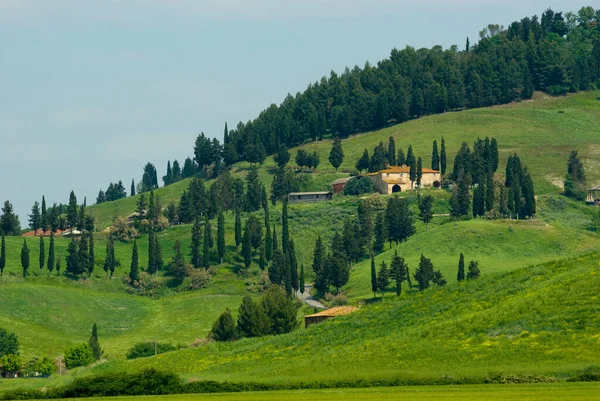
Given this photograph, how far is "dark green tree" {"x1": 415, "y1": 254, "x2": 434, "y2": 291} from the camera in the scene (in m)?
160

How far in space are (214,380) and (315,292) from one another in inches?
3670

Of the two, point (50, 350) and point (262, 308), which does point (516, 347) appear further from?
point (50, 350)

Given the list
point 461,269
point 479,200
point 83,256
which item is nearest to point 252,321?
point 461,269

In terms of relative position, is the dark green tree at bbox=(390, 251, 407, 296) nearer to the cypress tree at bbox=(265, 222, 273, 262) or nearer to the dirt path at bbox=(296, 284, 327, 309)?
the dirt path at bbox=(296, 284, 327, 309)

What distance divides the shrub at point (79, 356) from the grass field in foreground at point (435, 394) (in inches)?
2293

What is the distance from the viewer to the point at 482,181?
7795 inches

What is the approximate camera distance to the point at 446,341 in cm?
8475

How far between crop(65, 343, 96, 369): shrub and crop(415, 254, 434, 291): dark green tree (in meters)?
46.6

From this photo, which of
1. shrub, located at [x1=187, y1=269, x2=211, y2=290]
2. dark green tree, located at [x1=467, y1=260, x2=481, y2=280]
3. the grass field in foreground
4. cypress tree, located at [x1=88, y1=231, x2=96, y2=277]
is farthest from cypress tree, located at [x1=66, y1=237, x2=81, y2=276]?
the grass field in foreground

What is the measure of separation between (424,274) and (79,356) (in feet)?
162

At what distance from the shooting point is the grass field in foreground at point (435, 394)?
59.6 meters

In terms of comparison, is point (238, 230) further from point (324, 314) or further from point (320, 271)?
point (324, 314)

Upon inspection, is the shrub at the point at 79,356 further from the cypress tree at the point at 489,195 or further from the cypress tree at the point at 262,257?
the cypress tree at the point at 489,195

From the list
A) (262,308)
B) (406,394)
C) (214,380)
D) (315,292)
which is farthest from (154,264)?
(406,394)
